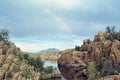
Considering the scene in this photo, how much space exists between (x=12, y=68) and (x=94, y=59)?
39.9 meters

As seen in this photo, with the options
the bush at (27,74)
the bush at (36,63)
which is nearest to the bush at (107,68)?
the bush at (27,74)

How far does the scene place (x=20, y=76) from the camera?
285 feet

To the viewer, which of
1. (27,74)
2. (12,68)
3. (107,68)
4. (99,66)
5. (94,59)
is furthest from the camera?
(94,59)

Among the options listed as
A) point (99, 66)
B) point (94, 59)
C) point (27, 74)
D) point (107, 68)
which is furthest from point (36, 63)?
point (27, 74)

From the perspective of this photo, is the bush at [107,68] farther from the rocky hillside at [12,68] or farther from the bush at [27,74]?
the bush at [27,74]

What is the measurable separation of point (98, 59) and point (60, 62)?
19005mm

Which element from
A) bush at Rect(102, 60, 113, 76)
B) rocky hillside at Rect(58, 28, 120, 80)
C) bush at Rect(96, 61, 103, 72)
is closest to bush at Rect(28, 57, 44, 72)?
rocky hillside at Rect(58, 28, 120, 80)

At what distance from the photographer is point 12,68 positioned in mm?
92812

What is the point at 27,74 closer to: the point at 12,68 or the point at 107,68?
the point at 12,68

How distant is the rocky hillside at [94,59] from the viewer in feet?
367

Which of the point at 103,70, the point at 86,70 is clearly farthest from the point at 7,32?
the point at 103,70

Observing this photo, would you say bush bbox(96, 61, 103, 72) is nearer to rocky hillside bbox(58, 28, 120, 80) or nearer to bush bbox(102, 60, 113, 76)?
rocky hillside bbox(58, 28, 120, 80)

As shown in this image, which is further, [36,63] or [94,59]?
[36,63]

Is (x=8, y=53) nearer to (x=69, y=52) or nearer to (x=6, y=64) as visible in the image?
(x=6, y=64)
